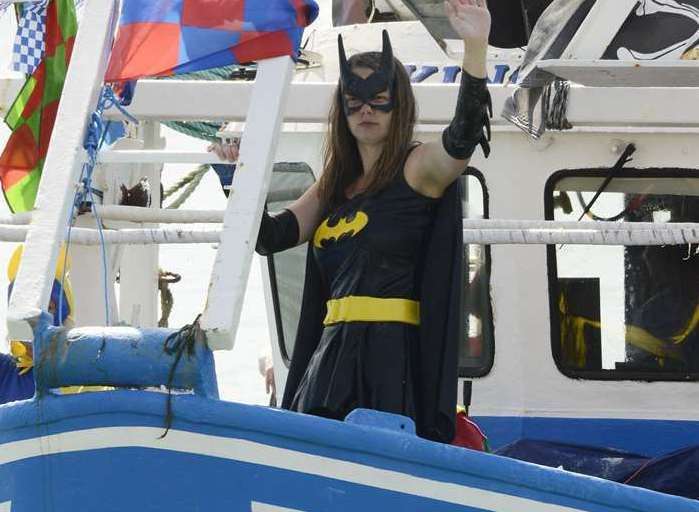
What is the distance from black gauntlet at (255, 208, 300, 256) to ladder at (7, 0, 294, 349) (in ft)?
1.70

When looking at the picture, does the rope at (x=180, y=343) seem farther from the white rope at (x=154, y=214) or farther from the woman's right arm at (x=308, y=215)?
the white rope at (x=154, y=214)

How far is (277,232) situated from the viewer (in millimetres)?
4301

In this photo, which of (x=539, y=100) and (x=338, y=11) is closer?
(x=539, y=100)

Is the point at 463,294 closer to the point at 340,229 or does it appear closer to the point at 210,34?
the point at 340,229

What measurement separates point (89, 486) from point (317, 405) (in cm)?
68

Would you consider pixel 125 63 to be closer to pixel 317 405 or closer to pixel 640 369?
pixel 317 405

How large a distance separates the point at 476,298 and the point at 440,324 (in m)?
2.37

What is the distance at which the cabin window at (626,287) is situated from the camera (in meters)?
6.25

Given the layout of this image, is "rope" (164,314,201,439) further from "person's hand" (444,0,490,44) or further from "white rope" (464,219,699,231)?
"white rope" (464,219,699,231)

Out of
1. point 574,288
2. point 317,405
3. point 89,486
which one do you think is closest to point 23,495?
point 89,486

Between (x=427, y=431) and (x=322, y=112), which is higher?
(x=322, y=112)

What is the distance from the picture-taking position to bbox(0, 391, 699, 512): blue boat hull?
12.1 feet

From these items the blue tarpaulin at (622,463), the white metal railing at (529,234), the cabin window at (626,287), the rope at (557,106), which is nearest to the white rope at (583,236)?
the white metal railing at (529,234)

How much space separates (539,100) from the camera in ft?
18.4
